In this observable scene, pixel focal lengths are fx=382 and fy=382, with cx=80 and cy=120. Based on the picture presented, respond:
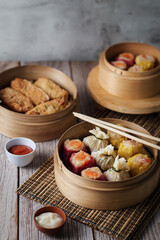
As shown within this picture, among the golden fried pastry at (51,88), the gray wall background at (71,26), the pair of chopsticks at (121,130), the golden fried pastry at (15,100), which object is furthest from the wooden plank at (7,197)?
the gray wall background at (71,26)

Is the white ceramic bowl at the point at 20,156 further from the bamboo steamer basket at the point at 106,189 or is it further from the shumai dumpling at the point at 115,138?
the shumai dumpling at the point at 115,138

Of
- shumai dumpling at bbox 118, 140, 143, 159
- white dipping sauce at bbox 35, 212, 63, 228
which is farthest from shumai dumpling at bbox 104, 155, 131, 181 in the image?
white dipping sauce at bbox 35, 212, 63, 228

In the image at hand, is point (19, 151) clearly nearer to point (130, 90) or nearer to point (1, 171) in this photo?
point (1, 171)

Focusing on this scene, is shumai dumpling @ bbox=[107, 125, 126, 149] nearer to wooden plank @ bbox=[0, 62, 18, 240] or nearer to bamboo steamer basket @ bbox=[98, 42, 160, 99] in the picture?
bamboo steamer basket @ bbox=[98, 42, 160, 99]

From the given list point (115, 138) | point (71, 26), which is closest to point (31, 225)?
point (115, 138)

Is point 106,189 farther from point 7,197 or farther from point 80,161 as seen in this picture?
point 7,197

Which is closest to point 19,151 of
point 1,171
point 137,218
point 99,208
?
point 1,171
